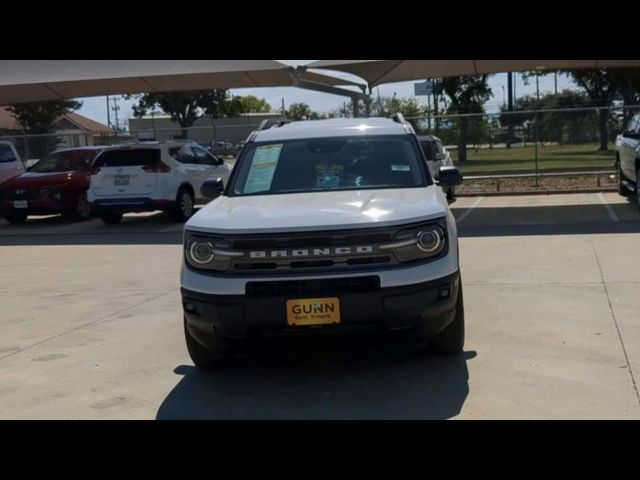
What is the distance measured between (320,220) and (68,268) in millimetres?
7503

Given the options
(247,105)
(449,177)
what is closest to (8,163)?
(449,177)

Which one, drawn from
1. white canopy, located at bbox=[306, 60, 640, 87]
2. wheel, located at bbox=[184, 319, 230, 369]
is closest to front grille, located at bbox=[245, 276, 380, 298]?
wheel, located at bbox=[184, 319, 230, 369]

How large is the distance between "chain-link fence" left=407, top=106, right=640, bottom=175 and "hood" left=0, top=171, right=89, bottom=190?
9358 millimetres

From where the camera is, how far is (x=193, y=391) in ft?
19.3

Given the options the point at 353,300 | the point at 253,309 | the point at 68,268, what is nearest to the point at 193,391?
the point at 253,309

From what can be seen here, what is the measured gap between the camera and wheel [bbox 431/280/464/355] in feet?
20.1

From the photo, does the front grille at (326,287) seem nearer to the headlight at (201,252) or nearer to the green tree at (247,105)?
the headlight at (201,252)

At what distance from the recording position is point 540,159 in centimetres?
2289

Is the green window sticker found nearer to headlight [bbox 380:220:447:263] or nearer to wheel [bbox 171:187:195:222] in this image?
headlight [bbox 380:220:447:263]

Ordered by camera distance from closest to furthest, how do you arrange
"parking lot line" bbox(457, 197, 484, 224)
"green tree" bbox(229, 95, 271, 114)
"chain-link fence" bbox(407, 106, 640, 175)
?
"parking lot line" bbox(457, 197, 484, 224) < "chain-link fence" bbox(407, 106, 640, 175) < "green tree" bbox(229, 95, 271, 114)

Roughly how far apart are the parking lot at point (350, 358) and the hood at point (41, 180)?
258 inches

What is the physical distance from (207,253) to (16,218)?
568 inches
